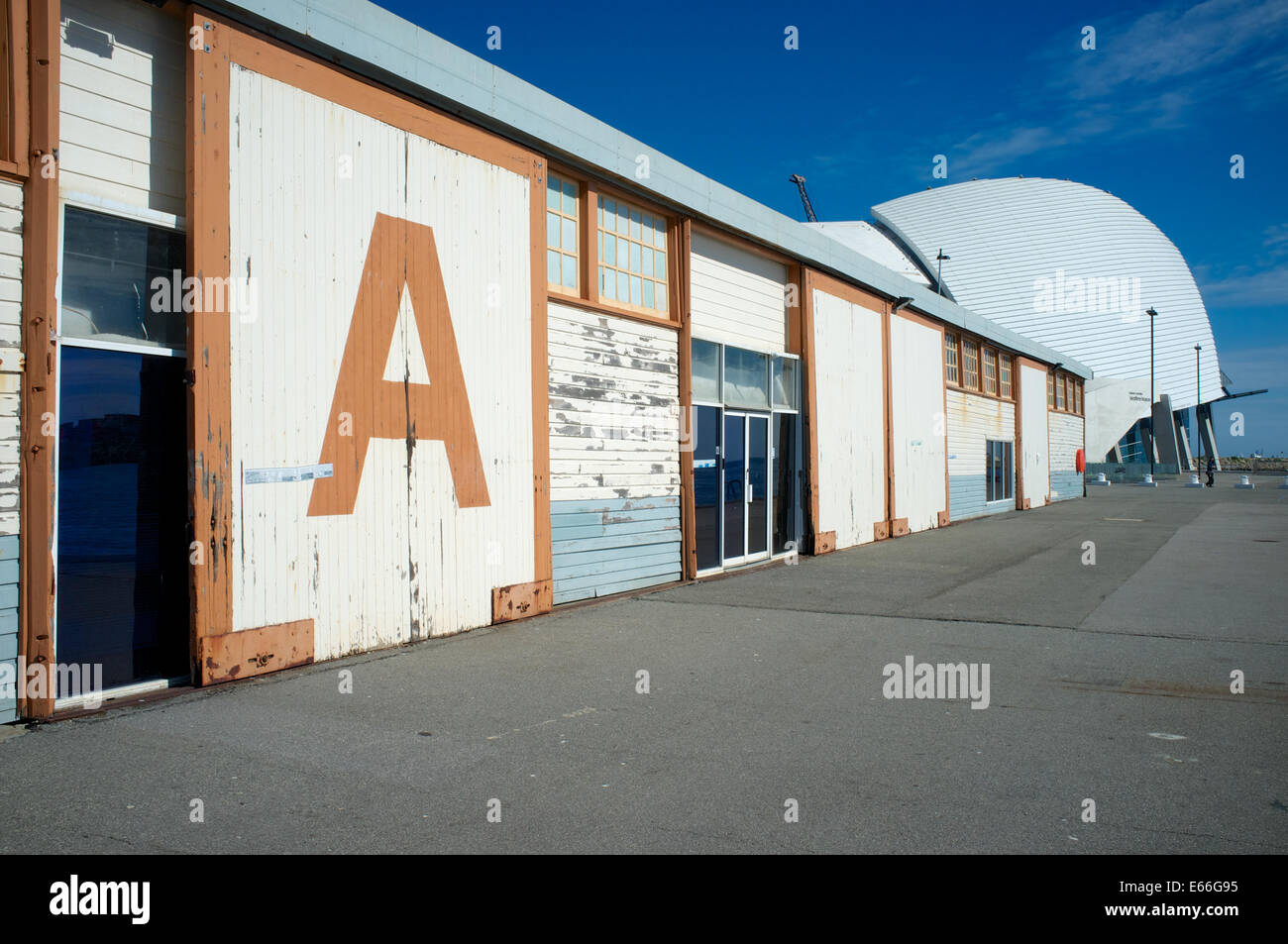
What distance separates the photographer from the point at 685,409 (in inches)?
448

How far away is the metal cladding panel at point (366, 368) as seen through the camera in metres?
6.43

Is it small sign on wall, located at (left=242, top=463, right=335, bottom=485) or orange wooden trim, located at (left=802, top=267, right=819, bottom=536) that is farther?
orange wooden trim, located at (left=802, top=267, right=819, bottom=536)

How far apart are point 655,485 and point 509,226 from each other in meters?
3.80

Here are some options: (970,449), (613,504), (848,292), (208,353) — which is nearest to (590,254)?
(613,504)

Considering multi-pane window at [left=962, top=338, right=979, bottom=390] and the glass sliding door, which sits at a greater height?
multi-pane window at [left=962, top=338, right=979, bottom=390]

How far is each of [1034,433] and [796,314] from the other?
18.6m

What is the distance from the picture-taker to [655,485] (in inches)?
430

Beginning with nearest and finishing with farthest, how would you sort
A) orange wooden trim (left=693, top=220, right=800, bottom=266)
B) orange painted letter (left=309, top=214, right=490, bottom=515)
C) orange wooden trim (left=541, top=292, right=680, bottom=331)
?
orange painted letter (left=309, top=214, right=490, bottom=515)
orange wooden trim (left=541, top=292, right=680, bottom=331)
orange wooden trim (left=693, top=220, right=800, bottom=266)

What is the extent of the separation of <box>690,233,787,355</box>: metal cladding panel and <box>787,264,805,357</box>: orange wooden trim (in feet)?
0.48

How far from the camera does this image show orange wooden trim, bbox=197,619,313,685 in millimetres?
5996

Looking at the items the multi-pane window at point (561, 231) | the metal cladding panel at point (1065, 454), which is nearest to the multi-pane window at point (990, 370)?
the metal cladding panel at point (1065, 454)

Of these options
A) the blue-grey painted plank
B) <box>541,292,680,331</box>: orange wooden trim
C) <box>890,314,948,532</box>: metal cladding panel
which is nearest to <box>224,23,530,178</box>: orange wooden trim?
<box>541,292,680,331</box>: orange wooden trim

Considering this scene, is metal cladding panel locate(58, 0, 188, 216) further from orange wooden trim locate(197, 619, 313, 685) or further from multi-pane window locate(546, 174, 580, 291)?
multi-pane window locate(546, 174, 580, 291)
